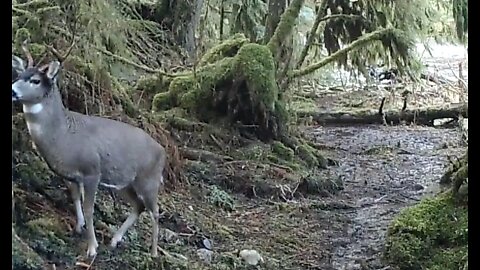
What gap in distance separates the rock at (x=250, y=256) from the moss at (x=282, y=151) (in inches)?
7.8

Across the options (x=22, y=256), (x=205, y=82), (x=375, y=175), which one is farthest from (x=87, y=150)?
(x=375, y=175)

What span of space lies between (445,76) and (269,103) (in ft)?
1.10

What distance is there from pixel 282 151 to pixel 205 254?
26 centimetres

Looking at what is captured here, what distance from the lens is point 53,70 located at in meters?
1.05

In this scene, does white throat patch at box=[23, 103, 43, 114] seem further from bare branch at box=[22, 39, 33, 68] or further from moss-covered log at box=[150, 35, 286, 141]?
moss-covered log at box=[150, 35, 286, 141]

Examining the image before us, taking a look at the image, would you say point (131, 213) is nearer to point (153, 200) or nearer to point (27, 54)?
point (153, 200)

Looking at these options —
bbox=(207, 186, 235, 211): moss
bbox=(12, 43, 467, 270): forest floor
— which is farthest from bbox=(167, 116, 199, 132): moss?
bbox=(207, 186, 235, 211): moss

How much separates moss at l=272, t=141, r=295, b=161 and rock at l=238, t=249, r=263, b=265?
0.20 m

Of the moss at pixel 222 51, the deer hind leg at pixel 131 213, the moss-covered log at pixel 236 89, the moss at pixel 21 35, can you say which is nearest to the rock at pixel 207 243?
the deer hind leg at pixel 131 213

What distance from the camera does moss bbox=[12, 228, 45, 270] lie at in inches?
40.9

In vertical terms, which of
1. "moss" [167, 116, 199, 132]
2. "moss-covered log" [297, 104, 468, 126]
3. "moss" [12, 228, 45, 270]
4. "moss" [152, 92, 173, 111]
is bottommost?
"moss" [12, 228, 45, 270]

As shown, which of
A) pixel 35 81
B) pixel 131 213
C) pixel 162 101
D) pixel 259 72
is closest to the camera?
pixel 35 81

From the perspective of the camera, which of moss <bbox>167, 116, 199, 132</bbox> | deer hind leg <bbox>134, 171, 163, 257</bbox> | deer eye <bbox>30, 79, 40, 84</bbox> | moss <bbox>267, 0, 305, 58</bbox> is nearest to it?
deer eye <bbox>30, 79, 40, 84</bbox>

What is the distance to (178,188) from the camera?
1.21 meters
